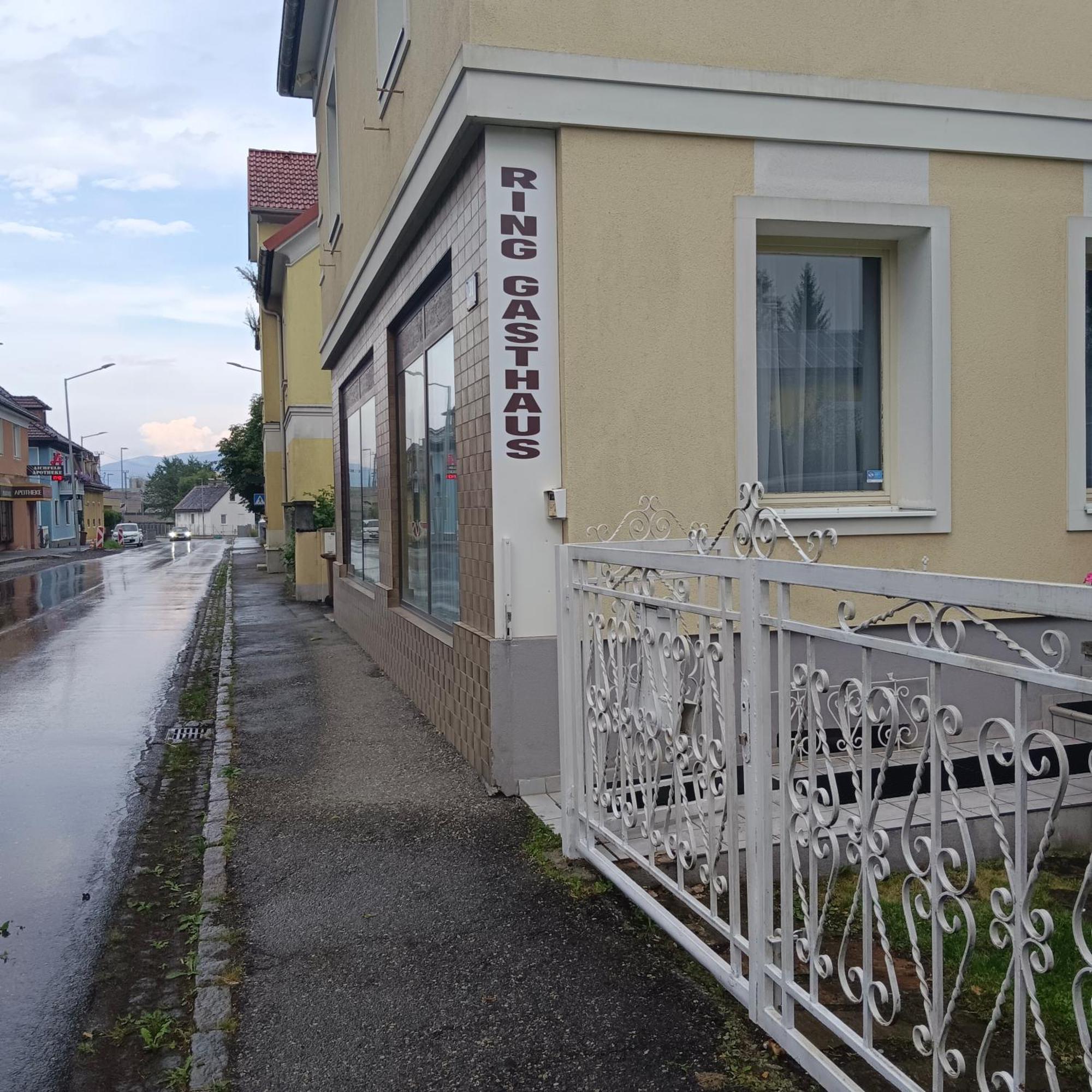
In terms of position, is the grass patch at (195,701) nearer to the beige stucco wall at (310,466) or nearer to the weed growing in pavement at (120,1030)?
the weed growing in pavement at (120,1030)

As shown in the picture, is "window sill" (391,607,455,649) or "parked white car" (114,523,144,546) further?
"parked white car" (114,523,144,546)

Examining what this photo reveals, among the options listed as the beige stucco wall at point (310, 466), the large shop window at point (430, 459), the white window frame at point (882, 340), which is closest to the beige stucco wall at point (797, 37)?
the white window frame at point (882, 340)

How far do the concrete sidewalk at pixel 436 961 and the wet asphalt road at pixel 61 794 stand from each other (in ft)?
2.19

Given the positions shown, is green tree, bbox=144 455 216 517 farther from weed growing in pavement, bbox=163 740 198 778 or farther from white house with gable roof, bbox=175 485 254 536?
weed growing in pavement, bbox=163 740 198 778

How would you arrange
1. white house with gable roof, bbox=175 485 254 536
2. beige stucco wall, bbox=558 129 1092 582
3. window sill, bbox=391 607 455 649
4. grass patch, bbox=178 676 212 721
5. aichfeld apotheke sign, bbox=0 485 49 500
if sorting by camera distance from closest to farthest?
beige stucco wall, bbox=558 129 1092 582 < window sill, bbox=391 607 455 649 < grass patch, bbox=178 676 212 721 < aichfeld apotheke sign, bbox=0 485 49 500 < white house with gable roof, bbox=175 485 254 536

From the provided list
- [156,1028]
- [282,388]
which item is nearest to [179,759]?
[156,1028]

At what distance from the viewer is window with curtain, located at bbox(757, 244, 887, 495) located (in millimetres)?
6547

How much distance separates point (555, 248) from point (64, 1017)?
4310 mm

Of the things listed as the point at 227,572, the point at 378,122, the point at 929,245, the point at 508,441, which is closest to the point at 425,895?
the point at 508,441

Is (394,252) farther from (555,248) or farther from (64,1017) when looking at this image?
(64,1017)

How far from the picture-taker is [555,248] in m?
5.86

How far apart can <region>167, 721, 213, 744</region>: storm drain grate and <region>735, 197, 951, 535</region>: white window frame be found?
4.90 metres

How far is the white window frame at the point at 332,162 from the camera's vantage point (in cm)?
1277

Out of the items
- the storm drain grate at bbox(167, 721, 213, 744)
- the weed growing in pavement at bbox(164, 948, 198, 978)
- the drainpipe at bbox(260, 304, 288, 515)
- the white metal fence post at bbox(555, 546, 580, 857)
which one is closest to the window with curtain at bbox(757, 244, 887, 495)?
the white metal fence post at bbox(555, 546, 580, 857)
